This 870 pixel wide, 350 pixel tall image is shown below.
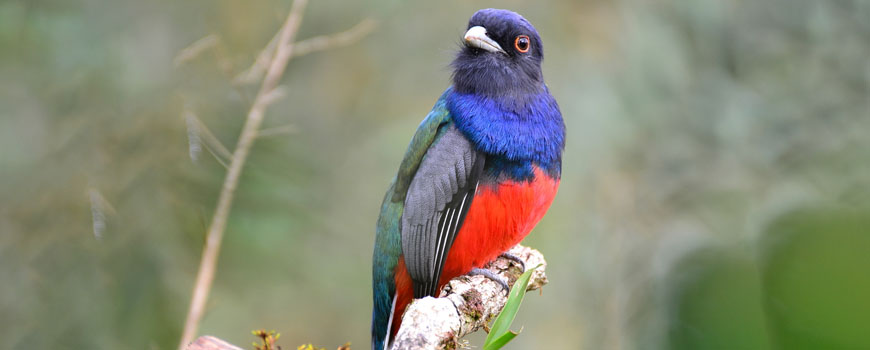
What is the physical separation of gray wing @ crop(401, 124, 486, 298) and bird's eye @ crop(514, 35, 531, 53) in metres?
0.53

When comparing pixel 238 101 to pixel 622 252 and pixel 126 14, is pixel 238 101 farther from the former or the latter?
pixel 622 252

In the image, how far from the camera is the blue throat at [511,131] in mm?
3391

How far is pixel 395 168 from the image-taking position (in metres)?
6.28

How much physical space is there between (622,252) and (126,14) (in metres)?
4.42

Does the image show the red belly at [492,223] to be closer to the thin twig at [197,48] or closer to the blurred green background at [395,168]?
the blurred green background at [395,168]

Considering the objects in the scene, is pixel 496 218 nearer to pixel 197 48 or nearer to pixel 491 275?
pixel 491 275

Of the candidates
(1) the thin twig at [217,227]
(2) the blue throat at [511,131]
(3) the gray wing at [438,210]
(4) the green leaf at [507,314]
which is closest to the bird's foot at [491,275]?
(3) the gray wing at [438,210]

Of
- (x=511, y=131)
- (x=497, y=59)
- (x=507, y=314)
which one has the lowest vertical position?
(x=507, y=314)

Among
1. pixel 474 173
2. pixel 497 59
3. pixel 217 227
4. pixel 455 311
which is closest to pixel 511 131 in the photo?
pixel 474 173

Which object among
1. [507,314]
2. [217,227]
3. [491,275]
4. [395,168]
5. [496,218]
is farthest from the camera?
[395,168]

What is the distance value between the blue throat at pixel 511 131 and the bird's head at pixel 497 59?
46 mm

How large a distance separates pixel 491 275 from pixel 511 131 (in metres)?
0.64

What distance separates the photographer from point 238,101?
5520 mm

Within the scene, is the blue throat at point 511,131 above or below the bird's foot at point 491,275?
above
